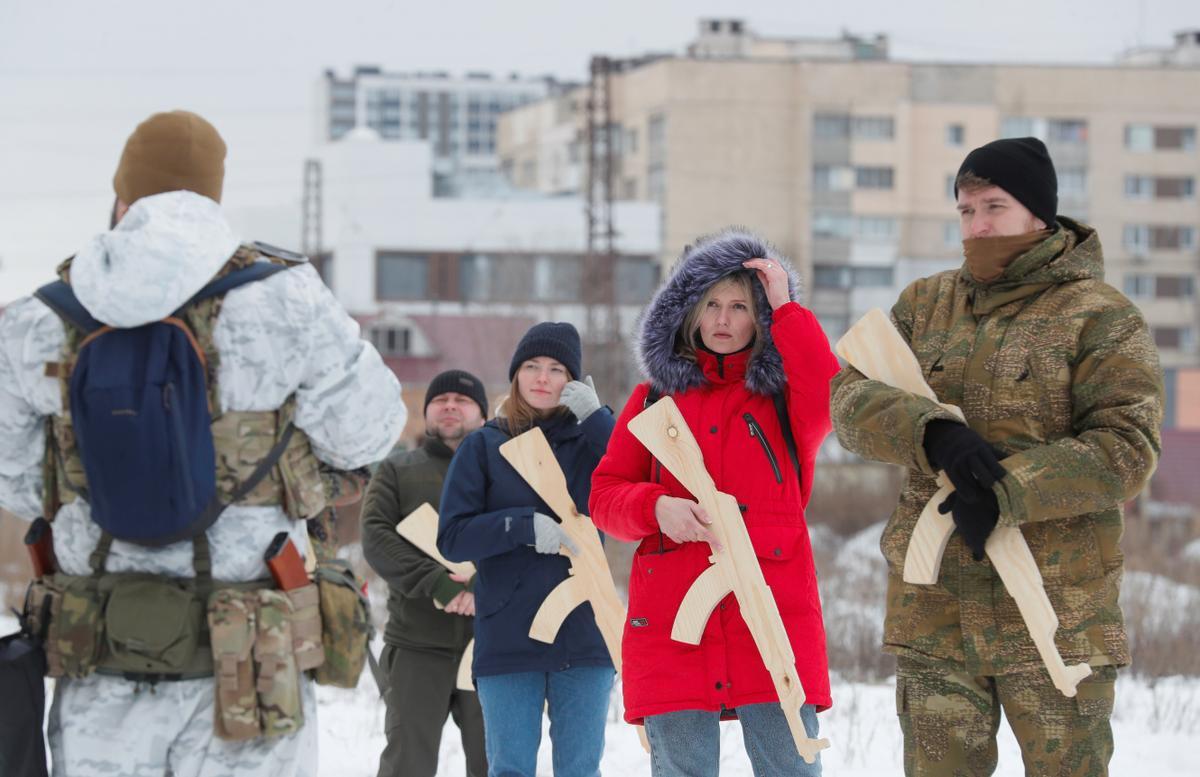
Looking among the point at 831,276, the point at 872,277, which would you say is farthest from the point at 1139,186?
the point at 831,276

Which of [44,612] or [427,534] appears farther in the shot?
[427,534]

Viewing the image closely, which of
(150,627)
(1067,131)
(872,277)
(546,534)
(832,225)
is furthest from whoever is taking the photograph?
(872,277)

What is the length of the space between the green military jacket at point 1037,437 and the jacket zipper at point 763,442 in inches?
9.7

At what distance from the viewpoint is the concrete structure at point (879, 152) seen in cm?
6831

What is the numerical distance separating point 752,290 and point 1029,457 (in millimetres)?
968

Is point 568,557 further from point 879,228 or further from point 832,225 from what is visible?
point 879,228

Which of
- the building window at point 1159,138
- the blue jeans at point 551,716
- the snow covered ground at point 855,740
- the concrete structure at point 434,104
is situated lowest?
the snow covered ground at point 855,740

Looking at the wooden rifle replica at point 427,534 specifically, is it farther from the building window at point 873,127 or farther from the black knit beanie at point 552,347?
the building window at point 873,127

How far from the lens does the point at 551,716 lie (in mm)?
4758

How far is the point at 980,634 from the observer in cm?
350

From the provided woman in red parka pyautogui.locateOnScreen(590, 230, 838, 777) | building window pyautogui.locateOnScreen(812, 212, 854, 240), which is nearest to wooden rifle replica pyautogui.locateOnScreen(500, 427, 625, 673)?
woman in red parka pyautogui.locateOnScreen(590, 230, 838, 777)

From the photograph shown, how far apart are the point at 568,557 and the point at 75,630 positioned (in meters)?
1.91

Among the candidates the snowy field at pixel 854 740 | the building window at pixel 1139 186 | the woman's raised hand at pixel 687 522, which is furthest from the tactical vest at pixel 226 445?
the building window at pixel 1139 186

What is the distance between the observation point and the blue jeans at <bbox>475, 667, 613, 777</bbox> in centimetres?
470
